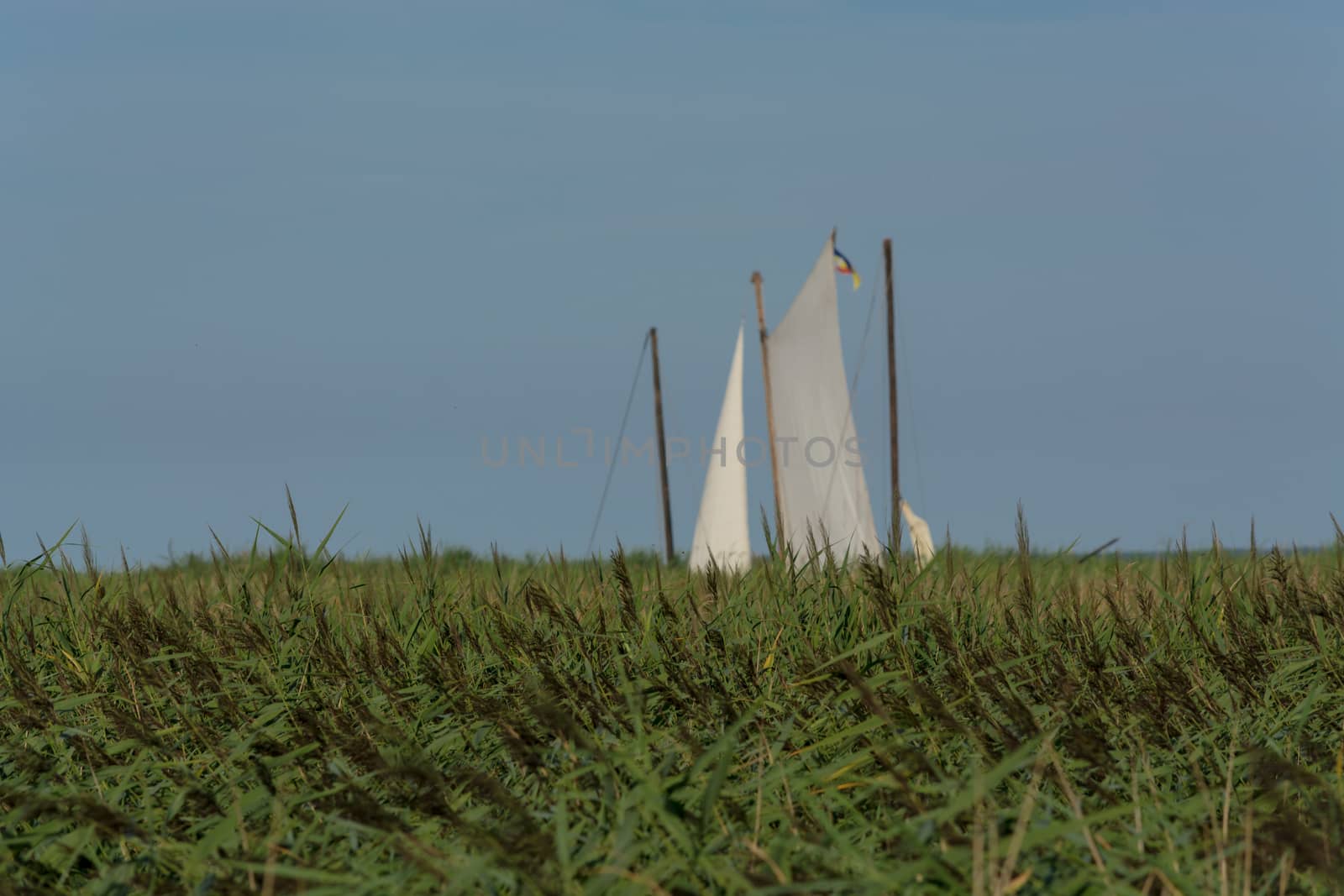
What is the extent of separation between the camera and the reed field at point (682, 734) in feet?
8.79

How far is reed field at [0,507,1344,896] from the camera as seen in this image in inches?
105

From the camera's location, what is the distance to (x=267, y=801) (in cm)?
372

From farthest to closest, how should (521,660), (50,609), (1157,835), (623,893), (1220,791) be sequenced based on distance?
(50,609)
(521,660)
(1220,791)
(1157,835)
(623,893)

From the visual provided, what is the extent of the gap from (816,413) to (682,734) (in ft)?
71.9

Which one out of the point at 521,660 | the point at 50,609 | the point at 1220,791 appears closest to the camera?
the point at 1220,791

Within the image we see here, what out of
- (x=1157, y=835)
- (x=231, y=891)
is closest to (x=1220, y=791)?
(x=1157, y=835)

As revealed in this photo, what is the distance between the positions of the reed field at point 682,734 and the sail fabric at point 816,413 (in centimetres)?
1714

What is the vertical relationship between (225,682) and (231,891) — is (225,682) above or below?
above

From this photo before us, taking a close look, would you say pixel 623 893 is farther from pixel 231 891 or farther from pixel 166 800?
pixel 166 800

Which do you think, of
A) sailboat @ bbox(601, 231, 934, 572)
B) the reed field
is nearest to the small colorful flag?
sailboat @ bbox(601, 231, 934, 572)

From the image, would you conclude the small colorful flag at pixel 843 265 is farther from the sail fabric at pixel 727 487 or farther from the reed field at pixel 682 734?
the reed field at pixel 682 734

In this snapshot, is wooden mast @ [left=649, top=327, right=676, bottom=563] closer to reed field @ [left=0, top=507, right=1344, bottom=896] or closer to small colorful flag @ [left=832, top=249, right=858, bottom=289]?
small colorful flag @ [left=832, top=249, right=858, bottom=289]

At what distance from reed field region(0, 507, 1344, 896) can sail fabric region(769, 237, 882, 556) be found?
675 inches

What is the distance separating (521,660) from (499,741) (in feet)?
2.60
